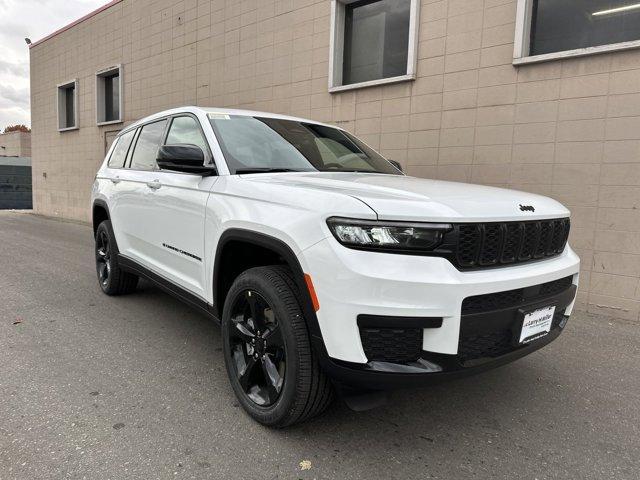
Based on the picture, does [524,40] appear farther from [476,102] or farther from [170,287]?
[170,287]

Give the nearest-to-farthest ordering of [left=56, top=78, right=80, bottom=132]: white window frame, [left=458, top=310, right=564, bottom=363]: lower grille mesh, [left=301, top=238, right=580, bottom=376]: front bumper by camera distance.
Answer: [left=301, top=238, right=580, bottom=376]: front bumper < [left=458, top=310, right=564, bottom=363]: lower grille mesh < [left=56, top=78, right=80, bottom=132]: white window frame

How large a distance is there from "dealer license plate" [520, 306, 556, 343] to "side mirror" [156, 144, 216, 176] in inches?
80.2

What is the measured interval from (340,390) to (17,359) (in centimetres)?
263

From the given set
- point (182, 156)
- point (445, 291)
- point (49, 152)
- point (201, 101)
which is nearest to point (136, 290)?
point (182, 156)

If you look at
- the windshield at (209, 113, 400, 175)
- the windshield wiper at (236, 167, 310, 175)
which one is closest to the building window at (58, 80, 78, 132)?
the windshield at (209, 113, 400, 175)

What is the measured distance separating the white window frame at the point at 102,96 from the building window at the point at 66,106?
194cm

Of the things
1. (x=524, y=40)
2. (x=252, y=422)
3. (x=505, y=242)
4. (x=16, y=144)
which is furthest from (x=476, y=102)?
(x=16, y=144)

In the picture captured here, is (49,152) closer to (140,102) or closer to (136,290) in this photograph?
(140,102)

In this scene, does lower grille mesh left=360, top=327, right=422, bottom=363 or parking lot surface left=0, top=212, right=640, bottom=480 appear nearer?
lower grille mesh left=360, top=327, right=422, bottom=363

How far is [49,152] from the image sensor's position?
16.2 m

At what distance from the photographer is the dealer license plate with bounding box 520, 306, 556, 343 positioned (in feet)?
7.66

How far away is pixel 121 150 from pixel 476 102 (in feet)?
13.9

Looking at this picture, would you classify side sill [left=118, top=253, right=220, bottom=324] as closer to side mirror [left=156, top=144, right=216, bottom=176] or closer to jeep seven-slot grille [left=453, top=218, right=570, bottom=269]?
side mirror [left=156, top=144, right=216, bottom=176]

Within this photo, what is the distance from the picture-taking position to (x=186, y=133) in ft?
11.9
